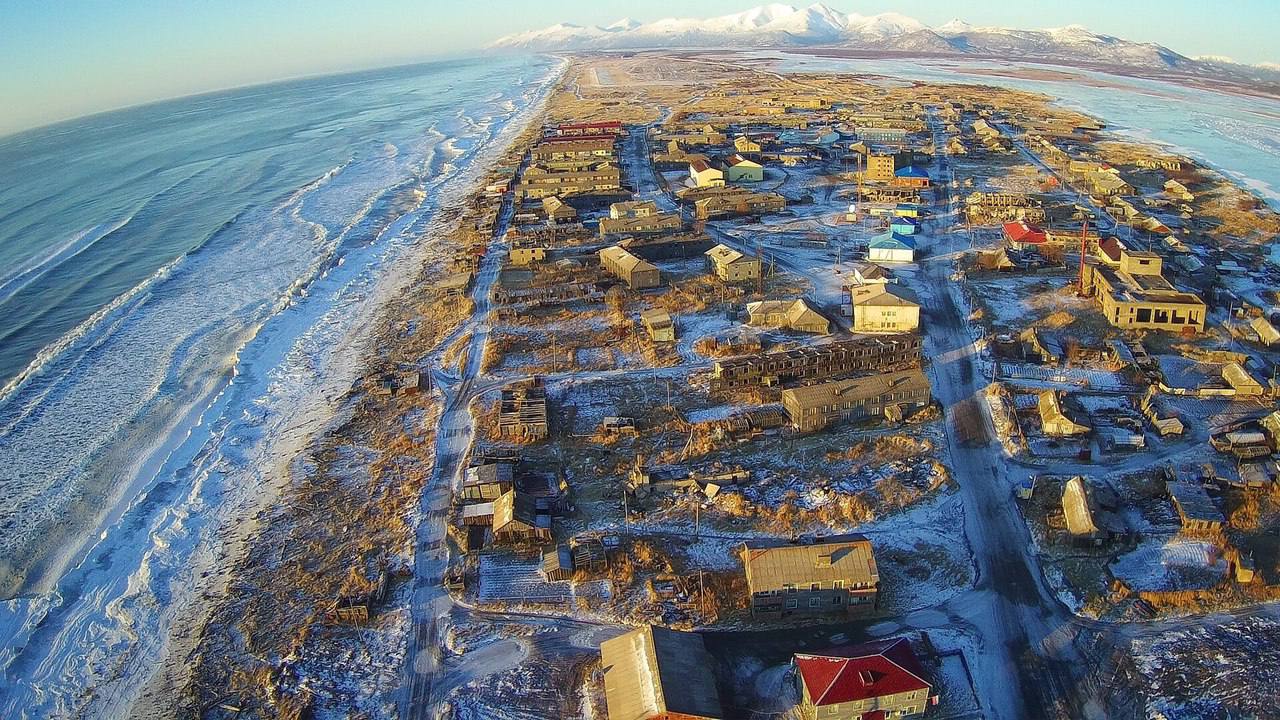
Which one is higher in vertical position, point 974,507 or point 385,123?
point 385,123

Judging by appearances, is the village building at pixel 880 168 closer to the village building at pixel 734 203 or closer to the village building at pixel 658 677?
the village building at pixel 734 203

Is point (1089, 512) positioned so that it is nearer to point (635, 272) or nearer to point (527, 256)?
point (635, 272)

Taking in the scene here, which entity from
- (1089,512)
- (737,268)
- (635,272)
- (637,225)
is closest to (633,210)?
(637,225)

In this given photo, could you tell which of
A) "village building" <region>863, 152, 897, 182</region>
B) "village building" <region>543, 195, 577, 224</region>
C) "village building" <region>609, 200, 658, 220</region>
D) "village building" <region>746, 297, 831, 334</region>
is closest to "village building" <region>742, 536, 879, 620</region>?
"village building" <region>746, 297, 831, 334</region>

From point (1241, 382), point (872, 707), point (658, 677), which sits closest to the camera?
point (872, 707)

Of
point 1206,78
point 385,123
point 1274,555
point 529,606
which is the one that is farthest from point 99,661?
point 1206,78

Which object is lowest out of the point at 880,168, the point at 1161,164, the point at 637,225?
the point at 1161,164

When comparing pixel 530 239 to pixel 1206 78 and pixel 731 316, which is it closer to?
pixel 731 316
